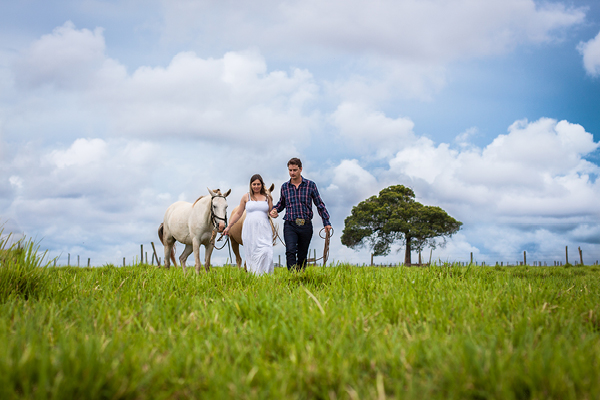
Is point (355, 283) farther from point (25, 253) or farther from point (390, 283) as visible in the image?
point (25, 253)

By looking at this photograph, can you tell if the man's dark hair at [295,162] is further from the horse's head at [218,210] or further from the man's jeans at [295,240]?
the horse's head at [218,210]

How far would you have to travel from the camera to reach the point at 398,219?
127 ft

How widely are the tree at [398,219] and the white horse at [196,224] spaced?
28.7 m

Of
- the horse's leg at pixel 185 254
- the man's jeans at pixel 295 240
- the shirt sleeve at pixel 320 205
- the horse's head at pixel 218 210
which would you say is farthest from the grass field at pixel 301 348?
the horse's leg at pixel 185 254

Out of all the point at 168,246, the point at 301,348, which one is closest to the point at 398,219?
the point at 168,246

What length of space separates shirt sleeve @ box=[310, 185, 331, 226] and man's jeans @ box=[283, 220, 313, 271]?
0.30 metres

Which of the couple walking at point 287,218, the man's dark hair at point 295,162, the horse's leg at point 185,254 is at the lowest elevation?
the horse's leg at point 185,254

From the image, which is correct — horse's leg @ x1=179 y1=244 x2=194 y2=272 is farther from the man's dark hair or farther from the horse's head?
the man's dark hair

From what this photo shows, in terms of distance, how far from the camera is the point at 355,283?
4.85m

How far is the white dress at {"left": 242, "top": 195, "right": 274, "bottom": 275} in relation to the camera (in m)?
8.30

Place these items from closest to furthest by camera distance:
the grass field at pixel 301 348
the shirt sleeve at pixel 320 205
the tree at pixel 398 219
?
1. the grass field at pixel 301 348
2. the shirt sleeve at pixel 320 205
3. the tree at pixel 398 219

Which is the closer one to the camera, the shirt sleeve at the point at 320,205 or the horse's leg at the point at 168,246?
the shirt sleeve at the point at 320,205

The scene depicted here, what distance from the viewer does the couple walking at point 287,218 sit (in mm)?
7789

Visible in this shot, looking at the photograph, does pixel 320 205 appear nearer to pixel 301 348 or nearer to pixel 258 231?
pixel 258 231
